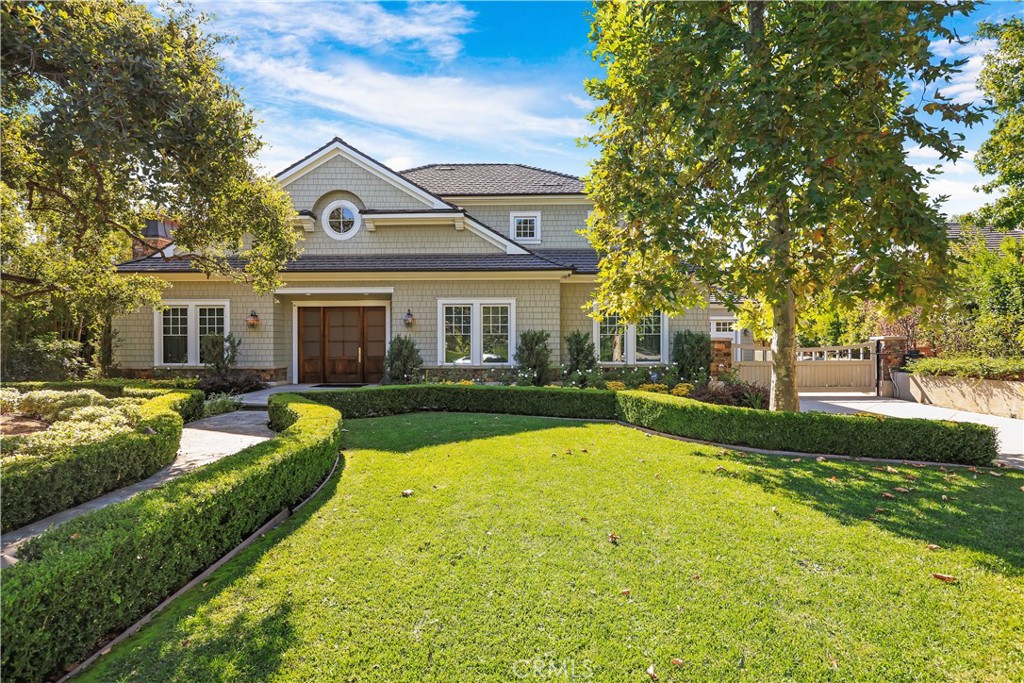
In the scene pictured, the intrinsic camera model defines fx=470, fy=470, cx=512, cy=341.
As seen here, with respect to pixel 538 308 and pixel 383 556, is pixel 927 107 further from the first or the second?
Answer: pixel 538 308

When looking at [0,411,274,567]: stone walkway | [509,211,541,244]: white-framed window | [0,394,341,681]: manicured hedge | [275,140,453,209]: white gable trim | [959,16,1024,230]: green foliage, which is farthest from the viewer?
[509,211,541,244]: white-framed window

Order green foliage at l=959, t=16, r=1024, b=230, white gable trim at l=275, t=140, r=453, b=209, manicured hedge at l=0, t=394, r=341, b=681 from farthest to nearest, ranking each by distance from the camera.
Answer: white gable trim at l=275, t=140, r=453, b=209, green foliage at l=959, t=16, r=1024, b=230, manicured hedge at l=0, t=394, r=341, b=681

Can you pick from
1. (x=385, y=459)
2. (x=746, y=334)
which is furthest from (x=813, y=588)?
(x=746, y=334)

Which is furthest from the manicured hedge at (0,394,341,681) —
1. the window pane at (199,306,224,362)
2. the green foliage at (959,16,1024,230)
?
the green foliage at (959,16,1024,230)

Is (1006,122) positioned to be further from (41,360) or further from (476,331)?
(41,360)

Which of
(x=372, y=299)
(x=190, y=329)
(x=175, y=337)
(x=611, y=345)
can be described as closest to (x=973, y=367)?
(x=611, y=345)

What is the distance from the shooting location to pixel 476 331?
14.7 meters

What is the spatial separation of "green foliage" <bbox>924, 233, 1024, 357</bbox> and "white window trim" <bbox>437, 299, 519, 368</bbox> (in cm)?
991

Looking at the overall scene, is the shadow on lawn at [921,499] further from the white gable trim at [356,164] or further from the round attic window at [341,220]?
the round attic window at [341,220]

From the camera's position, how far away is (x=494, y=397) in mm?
11078

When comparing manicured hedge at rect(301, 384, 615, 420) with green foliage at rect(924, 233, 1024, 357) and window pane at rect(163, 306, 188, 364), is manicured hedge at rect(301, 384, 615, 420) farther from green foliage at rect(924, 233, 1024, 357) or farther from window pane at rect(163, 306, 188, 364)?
window pane at rect(163, 306, 188, 364)

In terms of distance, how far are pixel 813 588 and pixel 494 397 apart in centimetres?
816

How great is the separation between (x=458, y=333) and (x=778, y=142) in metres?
10.3

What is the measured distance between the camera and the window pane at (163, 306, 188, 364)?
1497cm
